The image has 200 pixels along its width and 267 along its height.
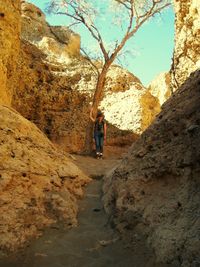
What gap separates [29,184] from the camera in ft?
22.2

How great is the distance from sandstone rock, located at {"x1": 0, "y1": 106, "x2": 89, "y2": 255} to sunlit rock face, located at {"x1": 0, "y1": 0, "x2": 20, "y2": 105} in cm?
266

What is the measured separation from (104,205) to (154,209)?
184cm

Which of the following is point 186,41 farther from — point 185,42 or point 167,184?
point 167,184

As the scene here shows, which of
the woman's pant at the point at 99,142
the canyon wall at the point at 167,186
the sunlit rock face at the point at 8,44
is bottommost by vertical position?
the canyon wall at the point at 167,186

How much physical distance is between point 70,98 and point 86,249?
1284 centimetres

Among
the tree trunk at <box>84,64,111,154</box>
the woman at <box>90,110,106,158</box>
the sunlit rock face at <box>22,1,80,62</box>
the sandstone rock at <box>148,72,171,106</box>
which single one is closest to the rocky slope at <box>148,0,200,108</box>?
the woman at <box>90,110,106,158</box>

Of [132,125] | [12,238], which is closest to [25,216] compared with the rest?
[12,238]

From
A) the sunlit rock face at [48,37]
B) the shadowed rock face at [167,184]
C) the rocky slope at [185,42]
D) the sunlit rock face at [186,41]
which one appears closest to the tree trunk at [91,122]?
the rocky slope at [185,42]

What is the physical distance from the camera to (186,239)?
14.8 ft

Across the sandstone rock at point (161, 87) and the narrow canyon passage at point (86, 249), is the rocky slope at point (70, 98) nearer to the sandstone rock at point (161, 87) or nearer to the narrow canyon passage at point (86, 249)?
the narrow canyon passage at point (86, 249)

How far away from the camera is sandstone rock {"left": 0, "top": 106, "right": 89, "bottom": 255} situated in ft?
19.6

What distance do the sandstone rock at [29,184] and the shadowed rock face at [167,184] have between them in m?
0.90

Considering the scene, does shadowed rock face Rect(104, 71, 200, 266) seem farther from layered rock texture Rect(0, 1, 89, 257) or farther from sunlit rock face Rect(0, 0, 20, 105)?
sunlit rock face Rect(0, 0, 20, 105)

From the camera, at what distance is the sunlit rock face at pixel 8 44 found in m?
10.8
